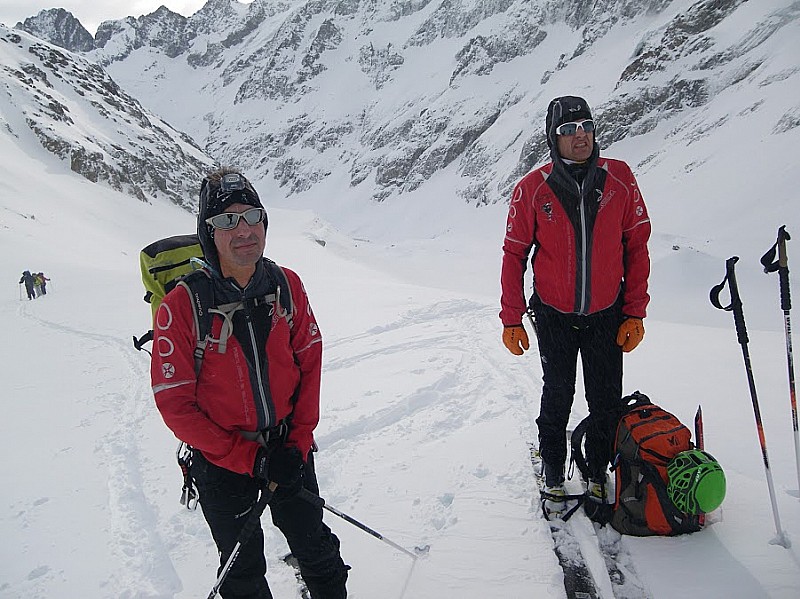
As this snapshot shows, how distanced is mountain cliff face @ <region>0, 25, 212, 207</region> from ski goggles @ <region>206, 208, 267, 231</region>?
54000 mm

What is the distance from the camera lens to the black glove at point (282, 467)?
2547mm

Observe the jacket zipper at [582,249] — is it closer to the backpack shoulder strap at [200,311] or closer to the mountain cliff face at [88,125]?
the backpack shoulder strap at [200,311]

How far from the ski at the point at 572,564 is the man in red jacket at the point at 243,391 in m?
1.39

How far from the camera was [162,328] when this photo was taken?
95.3 inches

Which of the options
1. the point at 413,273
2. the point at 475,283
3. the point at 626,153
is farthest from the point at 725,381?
the point at 626,153

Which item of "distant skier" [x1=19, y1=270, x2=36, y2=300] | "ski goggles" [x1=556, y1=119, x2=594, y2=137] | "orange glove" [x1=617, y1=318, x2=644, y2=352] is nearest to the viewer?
"ski goggles" [x1=556, y1=119, x2=594, y2=137]

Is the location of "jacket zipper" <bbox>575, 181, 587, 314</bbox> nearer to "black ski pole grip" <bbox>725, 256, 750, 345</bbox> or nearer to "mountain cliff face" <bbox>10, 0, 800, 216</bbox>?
"black ski pole grip" <bbox>725, 256, 750, 345</bbox>

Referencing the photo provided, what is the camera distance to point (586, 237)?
3.40 meters

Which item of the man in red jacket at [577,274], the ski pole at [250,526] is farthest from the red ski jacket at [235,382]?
the man in red jacket at [577,274]

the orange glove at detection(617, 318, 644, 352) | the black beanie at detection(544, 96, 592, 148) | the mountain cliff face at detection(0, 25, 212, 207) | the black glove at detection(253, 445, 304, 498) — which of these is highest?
the mountain cliff face at detection(0, 25, 212, 207)

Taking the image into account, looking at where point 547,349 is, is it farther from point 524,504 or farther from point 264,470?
point 264,470

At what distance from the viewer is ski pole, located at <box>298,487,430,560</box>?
273 cm

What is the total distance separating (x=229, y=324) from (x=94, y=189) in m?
52.5

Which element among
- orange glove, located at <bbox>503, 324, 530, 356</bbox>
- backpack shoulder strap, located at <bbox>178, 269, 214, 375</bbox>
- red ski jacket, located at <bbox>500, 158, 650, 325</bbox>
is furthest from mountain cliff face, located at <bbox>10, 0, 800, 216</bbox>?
backpack shoulder strap, located at <bbox>178, 269, 214, 375</bbox>
